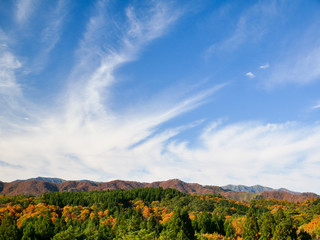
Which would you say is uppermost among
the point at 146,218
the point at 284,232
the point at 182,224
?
the point at 182,224

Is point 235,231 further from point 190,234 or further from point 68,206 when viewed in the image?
point 68,206

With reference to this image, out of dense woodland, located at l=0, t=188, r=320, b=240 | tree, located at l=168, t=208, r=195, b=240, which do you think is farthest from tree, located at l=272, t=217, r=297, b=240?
tree, located at l=168, t=208, r=195, b=240

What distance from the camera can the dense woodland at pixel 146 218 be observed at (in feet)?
155

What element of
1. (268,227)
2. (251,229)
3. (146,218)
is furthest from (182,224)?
(146,218)

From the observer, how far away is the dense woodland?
1855 inches

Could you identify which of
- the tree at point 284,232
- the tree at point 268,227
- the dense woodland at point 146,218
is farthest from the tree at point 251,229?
the tree at point 284,232

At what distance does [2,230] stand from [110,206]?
267ft

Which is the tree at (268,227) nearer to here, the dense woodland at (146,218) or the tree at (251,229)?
the dense woodland at (146,218)

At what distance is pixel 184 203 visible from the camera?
14400 cm

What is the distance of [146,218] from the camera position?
11631cm

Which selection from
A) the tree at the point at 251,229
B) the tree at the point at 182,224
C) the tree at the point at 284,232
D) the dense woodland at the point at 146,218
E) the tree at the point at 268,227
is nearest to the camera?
the tree at the point at 284,232

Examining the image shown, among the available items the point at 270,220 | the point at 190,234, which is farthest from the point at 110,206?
the point at 270,220

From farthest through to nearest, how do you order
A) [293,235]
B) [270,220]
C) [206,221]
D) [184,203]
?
[184,203] → [206,221] → [270,220] → [293,235]

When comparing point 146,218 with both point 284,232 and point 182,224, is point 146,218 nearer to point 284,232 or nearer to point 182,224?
point 182,224
